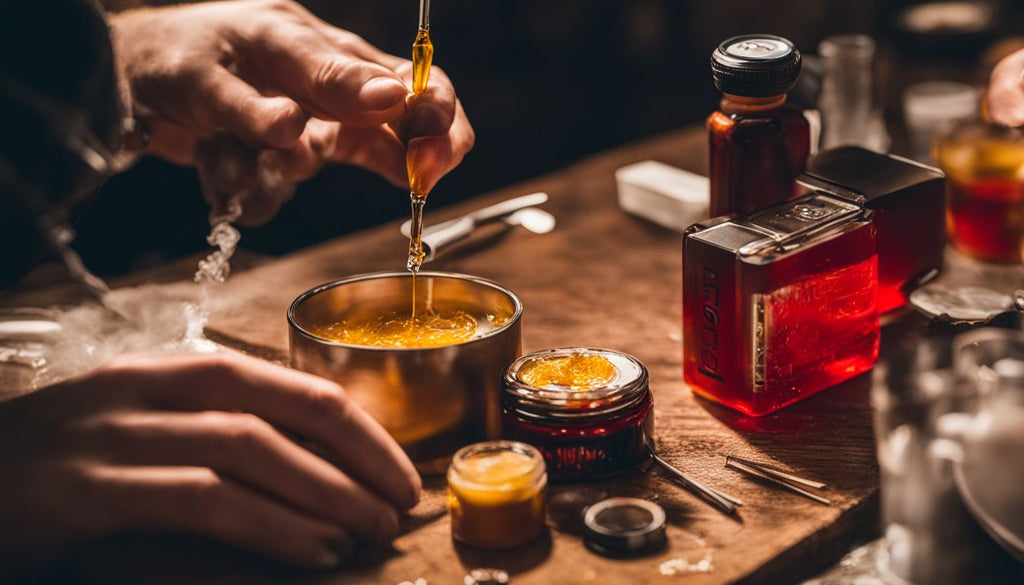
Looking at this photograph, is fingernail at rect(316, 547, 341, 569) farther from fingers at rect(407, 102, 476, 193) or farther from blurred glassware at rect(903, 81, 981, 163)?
blurred glassware at rect(903, 81, 981, 163)

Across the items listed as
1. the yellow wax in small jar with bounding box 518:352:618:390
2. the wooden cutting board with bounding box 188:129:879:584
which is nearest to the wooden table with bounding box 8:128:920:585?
Result: the wooden cutting board with bounding box 188:129:879:584

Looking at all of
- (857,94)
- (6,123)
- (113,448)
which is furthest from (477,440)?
(857,94)

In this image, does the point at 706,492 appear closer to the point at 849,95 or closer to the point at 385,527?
the point at 385,527

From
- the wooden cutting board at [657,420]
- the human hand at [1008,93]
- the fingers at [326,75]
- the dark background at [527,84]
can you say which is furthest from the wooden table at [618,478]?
the dark background at [527,84]

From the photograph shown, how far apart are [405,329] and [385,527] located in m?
0.39

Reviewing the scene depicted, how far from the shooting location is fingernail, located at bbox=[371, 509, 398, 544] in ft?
3.99

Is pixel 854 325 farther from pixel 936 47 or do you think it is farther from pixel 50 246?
pixel 936 47

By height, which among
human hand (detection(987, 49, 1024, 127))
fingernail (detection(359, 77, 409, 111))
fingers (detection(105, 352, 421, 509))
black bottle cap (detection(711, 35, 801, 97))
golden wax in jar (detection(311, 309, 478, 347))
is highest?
black bottle cap (detection(711, 35, 801, 97))

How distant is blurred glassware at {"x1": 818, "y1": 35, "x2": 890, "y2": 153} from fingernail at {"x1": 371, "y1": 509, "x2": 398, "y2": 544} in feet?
4.75

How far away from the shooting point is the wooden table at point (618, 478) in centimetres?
119

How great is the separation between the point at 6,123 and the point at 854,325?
1.11 metres

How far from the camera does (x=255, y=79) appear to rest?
2.02m

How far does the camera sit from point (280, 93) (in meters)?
1.99

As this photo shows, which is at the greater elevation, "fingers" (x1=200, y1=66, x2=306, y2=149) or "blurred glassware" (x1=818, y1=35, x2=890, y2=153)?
"fingers" (x1=200, y1=66, x2=306, y2=149)
